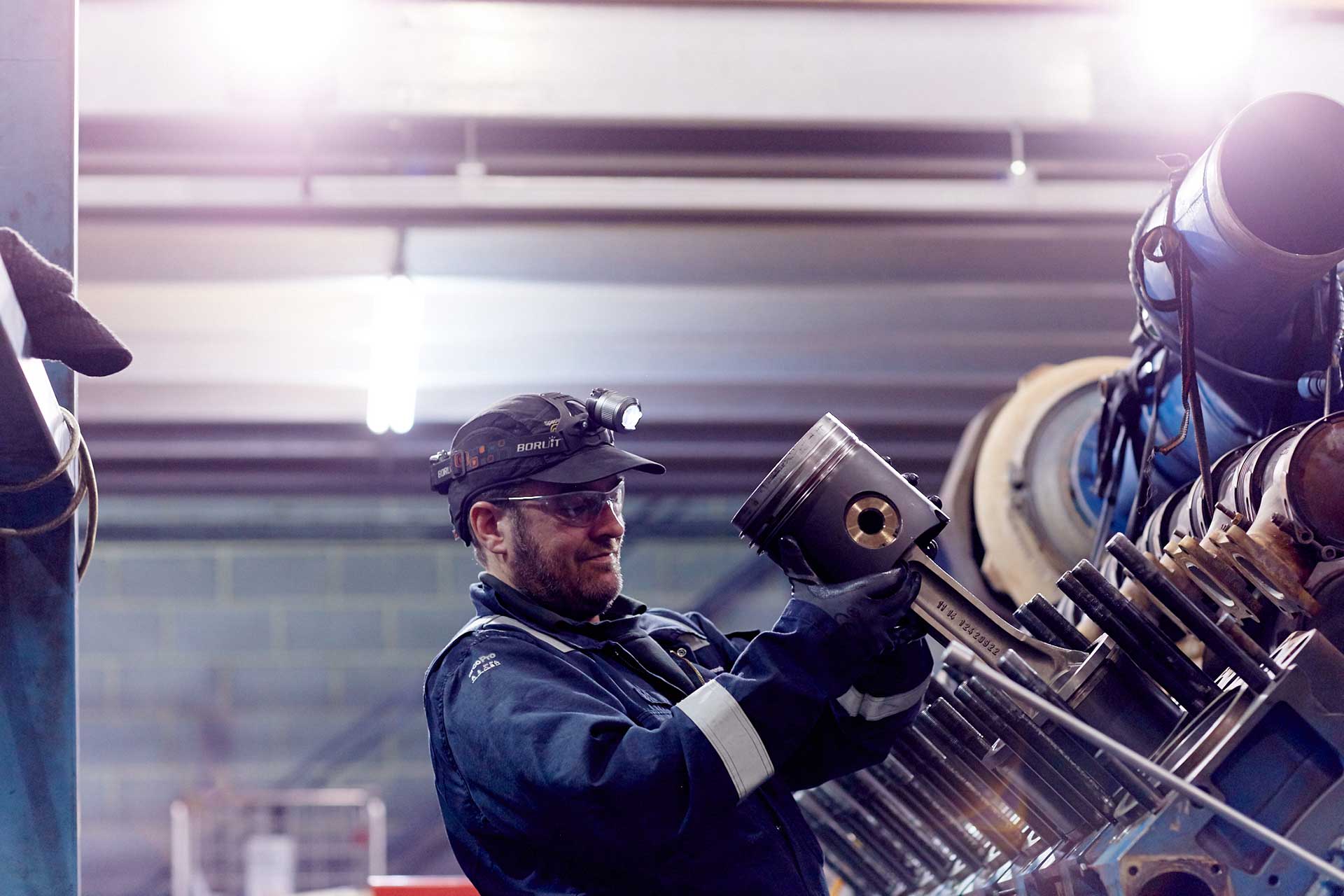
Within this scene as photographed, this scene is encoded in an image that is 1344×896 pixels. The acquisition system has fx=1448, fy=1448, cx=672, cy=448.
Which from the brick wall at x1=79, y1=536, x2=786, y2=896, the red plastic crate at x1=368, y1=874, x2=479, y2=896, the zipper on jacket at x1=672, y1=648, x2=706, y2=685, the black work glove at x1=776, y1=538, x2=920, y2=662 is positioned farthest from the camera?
the brick wall at x1=79, y1=536, x2=786, y2=896

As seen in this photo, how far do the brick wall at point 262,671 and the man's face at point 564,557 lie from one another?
20.9ft

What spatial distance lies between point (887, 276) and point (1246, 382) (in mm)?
2825

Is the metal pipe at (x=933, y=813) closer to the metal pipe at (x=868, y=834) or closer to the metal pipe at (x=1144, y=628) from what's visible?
the metal pipe at (x=868, y=834)

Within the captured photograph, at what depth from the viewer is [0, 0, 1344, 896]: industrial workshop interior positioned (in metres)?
1.68

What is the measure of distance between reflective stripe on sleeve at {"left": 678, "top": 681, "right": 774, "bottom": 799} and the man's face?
0.43 meters

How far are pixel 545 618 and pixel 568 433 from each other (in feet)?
0.88

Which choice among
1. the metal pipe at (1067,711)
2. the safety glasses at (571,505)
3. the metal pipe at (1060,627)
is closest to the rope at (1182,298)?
the metal pipe at (1060,627)

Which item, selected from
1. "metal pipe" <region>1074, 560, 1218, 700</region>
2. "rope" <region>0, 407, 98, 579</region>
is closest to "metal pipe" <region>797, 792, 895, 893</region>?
"metal pipe" <region>1074, 560, 1218, 700</region>

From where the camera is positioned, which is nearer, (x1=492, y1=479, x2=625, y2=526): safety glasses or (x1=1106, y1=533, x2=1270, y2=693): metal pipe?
(x1=1106, y1=533, x2=1270, y2=693): metal pipe

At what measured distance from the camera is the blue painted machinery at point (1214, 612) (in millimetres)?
1567

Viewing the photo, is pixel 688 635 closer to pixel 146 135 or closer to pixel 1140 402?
pixel 1140 402

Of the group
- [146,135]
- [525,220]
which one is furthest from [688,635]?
[146,135]

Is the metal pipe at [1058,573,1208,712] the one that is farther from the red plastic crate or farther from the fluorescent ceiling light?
the fluorescent ceiling light

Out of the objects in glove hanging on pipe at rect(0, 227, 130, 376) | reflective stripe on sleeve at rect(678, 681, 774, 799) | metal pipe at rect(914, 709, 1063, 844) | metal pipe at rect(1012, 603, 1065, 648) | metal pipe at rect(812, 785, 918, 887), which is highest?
glove hanging on pipe at rect(0, 227, 130, 376)
